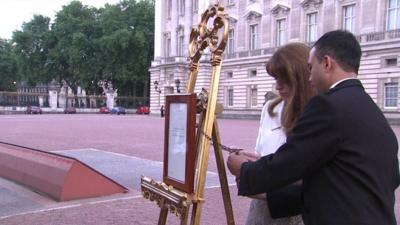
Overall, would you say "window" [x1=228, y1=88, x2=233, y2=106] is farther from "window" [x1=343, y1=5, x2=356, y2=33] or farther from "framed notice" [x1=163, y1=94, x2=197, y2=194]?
"framed notice" [x1=163, y1=94, x2=197, y2=194]

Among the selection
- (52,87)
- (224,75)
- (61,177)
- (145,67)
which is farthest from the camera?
(52,87)

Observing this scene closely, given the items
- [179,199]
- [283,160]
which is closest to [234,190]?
[179,199]

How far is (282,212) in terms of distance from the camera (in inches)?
105

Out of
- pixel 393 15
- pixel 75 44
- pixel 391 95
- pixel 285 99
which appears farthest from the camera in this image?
pixel 75 44

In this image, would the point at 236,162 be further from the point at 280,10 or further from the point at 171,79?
the point at 171,79

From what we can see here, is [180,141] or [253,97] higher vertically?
[253,97]

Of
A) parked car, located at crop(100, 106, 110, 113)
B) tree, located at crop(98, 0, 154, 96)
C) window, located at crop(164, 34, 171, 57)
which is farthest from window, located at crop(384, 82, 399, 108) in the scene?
parked car, located at crop(100, 106, 110, 113)

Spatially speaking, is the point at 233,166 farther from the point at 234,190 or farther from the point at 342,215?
the point at 234,190

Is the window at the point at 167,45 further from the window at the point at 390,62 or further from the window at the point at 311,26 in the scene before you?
the window at the point at 390,62

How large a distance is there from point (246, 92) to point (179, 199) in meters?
49.2

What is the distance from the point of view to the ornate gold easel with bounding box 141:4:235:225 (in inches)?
118

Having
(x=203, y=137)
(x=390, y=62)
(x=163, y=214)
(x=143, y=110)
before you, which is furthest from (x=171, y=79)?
(x=203, y=137)

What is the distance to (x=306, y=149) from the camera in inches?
82.5

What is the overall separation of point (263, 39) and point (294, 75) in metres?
48.9
